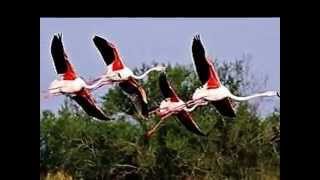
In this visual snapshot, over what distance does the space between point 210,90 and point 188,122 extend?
0.42 ft

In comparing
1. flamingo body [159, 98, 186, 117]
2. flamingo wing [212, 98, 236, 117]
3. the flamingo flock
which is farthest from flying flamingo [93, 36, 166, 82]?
flamingo wing [212, 98, 236, 117]

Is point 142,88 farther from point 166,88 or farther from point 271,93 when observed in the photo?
point 271,93

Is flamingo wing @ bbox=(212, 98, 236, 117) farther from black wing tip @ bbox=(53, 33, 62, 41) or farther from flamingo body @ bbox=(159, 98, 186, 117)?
black wing tip @ bbox=(53, 33, 62, 41)

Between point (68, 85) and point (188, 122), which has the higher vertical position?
point (68, 85)

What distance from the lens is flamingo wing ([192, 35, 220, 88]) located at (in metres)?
2.34

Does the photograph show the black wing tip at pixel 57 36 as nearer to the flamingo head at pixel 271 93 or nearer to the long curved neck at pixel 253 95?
the long curved neck at pixel 253 95

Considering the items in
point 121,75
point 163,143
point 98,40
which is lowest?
point 163,143

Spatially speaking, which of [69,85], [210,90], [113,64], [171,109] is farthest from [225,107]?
[69,85]

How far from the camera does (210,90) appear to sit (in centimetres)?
235

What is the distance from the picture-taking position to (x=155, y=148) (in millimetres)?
2352
